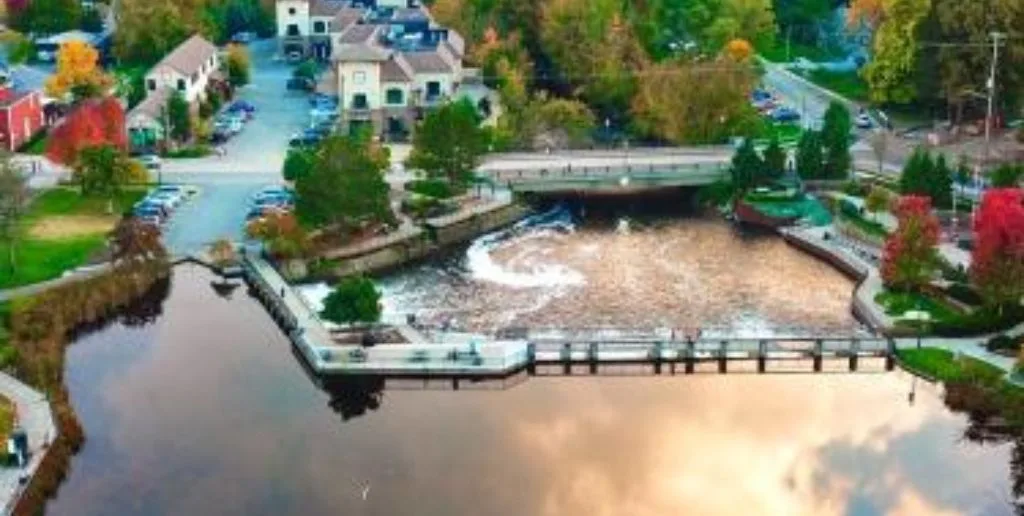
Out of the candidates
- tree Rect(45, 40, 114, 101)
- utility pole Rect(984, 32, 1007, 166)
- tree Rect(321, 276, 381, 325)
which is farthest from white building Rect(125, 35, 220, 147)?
utility pole Rect(984, 32, 1007, 166)

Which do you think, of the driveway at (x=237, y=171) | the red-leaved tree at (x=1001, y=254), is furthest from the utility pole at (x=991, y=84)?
the driveway at (x=237, y=171)

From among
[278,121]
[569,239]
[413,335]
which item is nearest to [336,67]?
[278,121]

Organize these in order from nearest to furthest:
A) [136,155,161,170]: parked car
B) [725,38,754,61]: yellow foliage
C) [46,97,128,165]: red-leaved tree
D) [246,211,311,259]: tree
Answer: [246,211,311,259]: tree
[46,97,128,165]: red-leaved tree
[136,155,161,170]: parked car
[725,38,754,61]: yellow foliage

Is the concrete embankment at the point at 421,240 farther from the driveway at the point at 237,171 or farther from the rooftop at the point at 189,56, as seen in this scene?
the rooftop at the point at 189,56

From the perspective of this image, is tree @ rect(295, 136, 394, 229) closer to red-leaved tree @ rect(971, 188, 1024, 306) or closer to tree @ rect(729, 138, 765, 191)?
tree @ rect(729, 138, 765, 191)

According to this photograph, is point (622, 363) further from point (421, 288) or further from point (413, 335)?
point (421, 288)

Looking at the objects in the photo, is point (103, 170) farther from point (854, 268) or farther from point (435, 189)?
point (854, 268)
